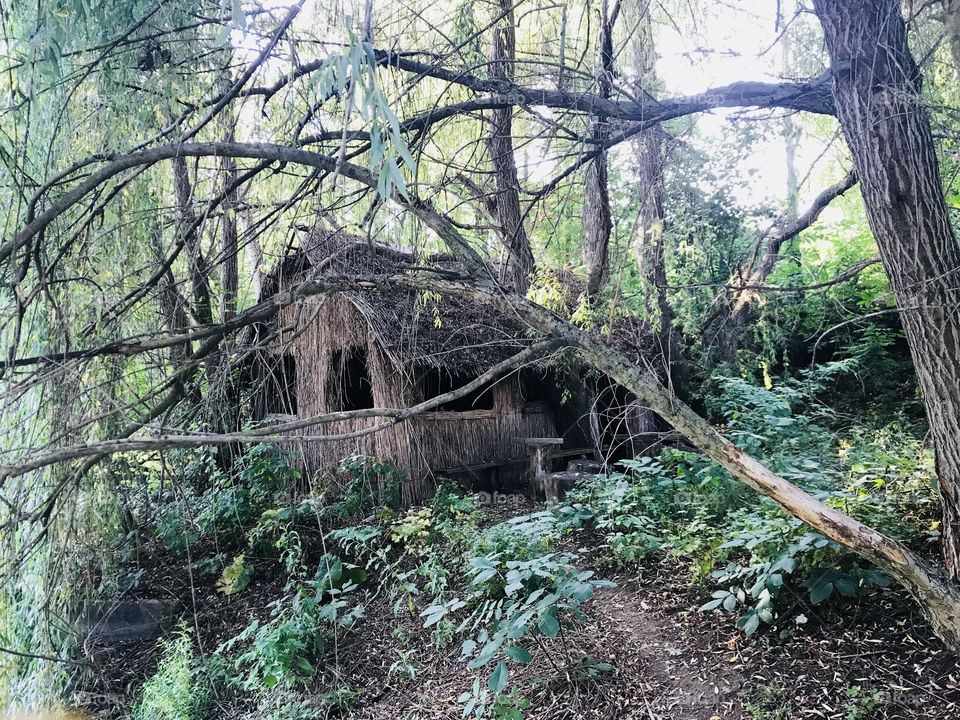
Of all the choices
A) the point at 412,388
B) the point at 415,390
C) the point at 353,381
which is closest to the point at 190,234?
the point at 412,388

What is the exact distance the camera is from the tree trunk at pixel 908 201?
10.4 feet

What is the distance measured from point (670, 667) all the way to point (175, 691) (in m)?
3.77

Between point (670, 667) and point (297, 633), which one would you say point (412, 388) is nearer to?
point (297, 633)

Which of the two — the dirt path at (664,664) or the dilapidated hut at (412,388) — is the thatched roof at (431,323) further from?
the dirt path at (664,664)

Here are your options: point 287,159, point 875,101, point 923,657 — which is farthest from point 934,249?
point 287,159

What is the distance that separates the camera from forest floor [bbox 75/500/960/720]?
3.29 meters

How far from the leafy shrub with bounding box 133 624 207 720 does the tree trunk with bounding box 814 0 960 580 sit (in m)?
5.24

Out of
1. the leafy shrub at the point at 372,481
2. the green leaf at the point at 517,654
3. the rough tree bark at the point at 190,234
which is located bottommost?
the green leaf at the point at 517,654

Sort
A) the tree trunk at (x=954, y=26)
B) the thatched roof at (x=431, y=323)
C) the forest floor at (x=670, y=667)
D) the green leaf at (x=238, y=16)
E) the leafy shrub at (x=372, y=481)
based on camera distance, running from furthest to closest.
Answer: the leafy shrub at (x=372, y=481) → the thatched roof at (x=431, y=323) → the forest floor at (x=670, y=667) → the tree trunk at (x=954, y=26) → the green leaf at (x=238, y=16)

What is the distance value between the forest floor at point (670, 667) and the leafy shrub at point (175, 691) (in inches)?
Answer: 8.4

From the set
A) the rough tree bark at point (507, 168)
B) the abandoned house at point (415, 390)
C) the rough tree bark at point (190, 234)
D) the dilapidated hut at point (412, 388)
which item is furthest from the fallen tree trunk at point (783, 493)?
the dilapidated hut at point (412, 388)

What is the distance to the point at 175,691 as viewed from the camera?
197 inches

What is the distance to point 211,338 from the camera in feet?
13.0

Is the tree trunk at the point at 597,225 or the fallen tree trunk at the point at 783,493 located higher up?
the tree trunk at the point at 597,225
